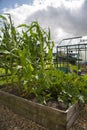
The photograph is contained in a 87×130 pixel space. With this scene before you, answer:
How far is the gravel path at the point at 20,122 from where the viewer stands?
1512 mm

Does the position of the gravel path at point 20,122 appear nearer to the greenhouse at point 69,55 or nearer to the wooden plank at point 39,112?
the wooden plank at point 39,112

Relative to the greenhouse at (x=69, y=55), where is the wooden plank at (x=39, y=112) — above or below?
below

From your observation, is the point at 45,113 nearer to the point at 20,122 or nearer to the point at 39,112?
the point at 39,112

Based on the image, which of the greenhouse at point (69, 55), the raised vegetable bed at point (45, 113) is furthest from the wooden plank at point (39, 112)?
the greenhouse at point (69, 55)

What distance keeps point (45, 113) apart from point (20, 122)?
1.07 feet

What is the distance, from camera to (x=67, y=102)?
161cm

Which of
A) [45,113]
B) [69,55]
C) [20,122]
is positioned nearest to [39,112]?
[45,113]

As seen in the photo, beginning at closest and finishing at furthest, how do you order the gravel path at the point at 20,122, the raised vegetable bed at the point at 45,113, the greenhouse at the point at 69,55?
the raised vegetable bed at the point at 45,113 → the gravel path at the point at 20,122 → the greenhouse at the point at 69,55

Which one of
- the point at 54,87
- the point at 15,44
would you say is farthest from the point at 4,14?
the point at 54,87

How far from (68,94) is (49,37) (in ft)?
2.54

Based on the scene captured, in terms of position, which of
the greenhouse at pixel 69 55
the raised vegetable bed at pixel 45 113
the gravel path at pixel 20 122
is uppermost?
the greenhouse at pixel 69 55

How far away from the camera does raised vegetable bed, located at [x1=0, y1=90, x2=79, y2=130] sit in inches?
54.0

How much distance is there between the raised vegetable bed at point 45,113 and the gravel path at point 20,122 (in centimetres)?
5

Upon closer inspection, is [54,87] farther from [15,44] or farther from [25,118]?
[15,44]
